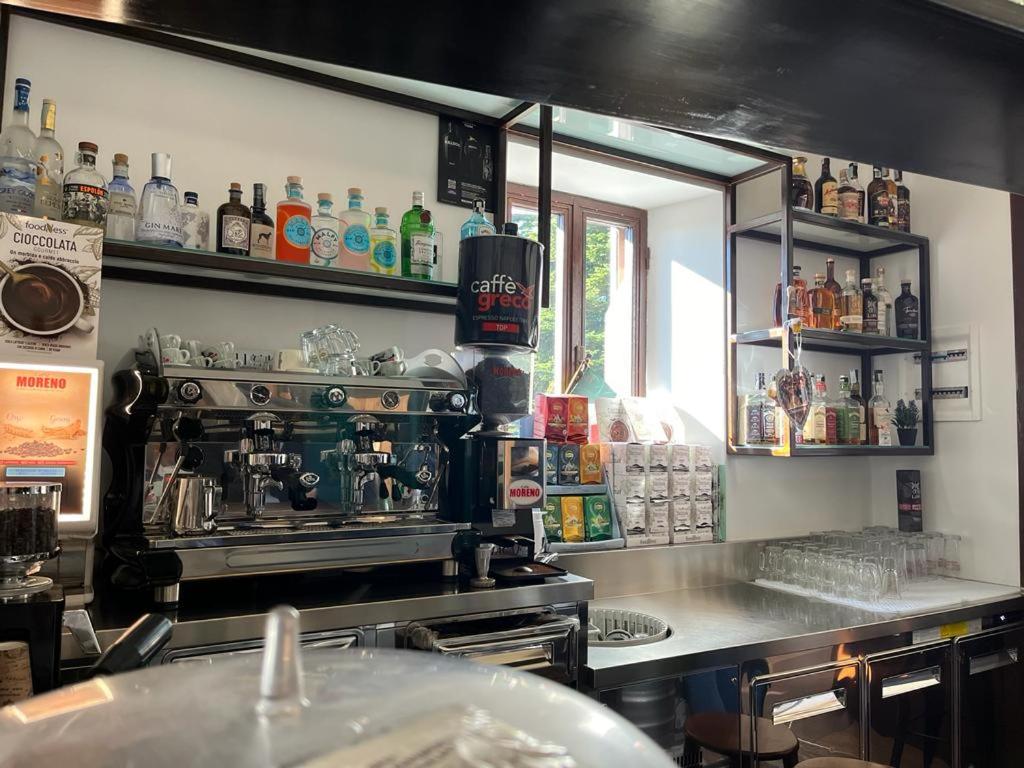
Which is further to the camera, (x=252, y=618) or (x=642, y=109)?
(x=252, y=618)

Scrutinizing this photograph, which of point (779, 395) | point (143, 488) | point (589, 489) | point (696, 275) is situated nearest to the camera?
point (143, 488)

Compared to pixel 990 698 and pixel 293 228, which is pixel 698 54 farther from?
pixel 990 698

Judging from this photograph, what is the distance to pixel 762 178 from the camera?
285cm

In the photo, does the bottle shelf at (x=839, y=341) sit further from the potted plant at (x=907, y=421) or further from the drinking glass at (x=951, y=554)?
the drinking glass at (x=951, y=554)

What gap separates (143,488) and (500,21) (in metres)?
1.45

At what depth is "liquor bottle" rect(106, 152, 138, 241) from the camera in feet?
5.35

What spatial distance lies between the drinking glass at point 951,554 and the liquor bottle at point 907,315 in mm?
863

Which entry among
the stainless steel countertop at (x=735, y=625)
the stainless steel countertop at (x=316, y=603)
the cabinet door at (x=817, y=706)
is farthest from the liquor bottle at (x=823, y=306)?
the stainless steel countertop at (x=316, y=603)

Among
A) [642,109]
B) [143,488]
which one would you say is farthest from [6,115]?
[642,109]

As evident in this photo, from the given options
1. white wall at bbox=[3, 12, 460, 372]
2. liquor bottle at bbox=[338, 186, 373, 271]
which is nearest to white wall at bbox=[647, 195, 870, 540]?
white wall at bbox=[3, 12, 460, 372]

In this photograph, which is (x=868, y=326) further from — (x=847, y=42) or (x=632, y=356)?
(x=847, y=42)

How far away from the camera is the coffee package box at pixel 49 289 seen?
1.37 metres

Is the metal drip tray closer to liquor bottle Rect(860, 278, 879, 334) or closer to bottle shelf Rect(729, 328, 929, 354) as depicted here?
bottle shelf Rect(729, 328, 929, 354)

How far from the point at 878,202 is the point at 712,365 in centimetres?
103
